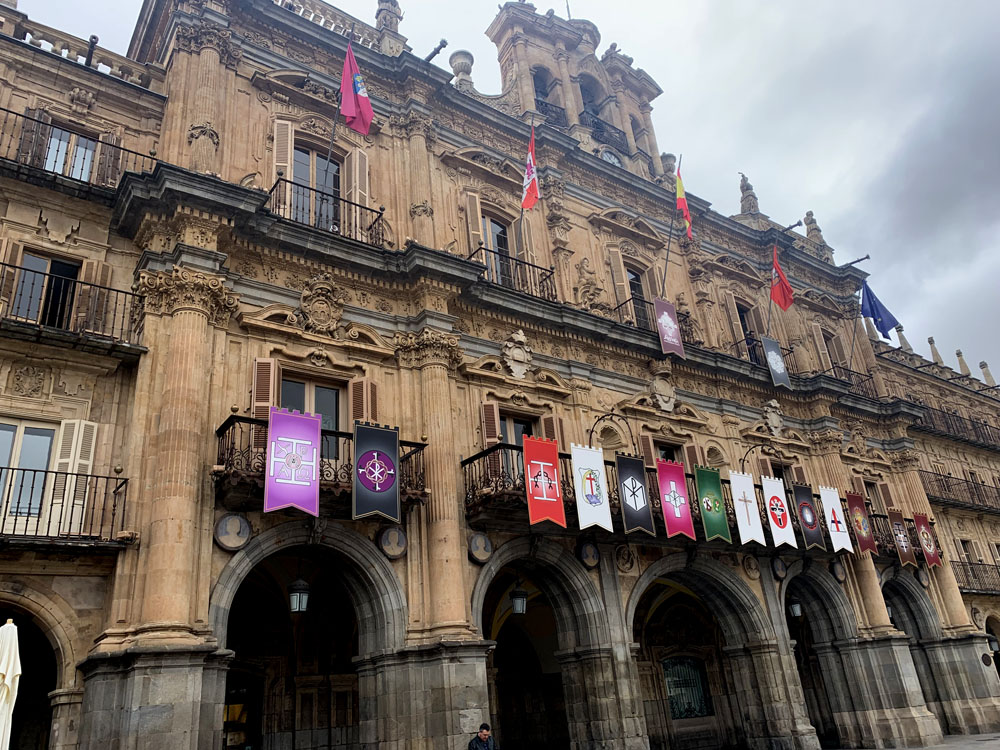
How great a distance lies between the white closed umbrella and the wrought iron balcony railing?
368 centimetres

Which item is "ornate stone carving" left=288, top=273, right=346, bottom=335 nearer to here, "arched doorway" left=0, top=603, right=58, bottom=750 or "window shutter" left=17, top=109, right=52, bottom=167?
"window shutter" left=17, top=109, right=52, bottom=167

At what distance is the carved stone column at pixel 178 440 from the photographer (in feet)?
36.4

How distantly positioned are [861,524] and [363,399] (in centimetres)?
1491

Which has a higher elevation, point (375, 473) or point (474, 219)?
point (474, 219)

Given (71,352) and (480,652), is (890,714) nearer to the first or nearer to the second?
(480,652)

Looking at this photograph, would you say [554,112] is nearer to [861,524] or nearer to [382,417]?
[382,417]

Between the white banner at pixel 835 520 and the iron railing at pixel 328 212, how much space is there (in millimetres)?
13580

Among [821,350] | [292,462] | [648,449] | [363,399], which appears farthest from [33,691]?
[821,350]

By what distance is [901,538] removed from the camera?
22.9 m

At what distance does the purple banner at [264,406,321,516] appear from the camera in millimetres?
11992

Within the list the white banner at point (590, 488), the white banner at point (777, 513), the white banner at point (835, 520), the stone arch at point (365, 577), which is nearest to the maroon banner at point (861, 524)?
the white banner at point (835, 520)

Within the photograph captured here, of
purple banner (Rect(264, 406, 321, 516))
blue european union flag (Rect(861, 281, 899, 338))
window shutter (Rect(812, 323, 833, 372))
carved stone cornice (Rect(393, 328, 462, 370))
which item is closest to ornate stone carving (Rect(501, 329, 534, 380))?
carved stone cornice (Rect(393, 328, 462, 370))

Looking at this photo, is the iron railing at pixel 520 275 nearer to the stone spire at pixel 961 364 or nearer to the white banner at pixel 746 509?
the white banner at pixel 746 509

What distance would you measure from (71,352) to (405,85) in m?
10.5
